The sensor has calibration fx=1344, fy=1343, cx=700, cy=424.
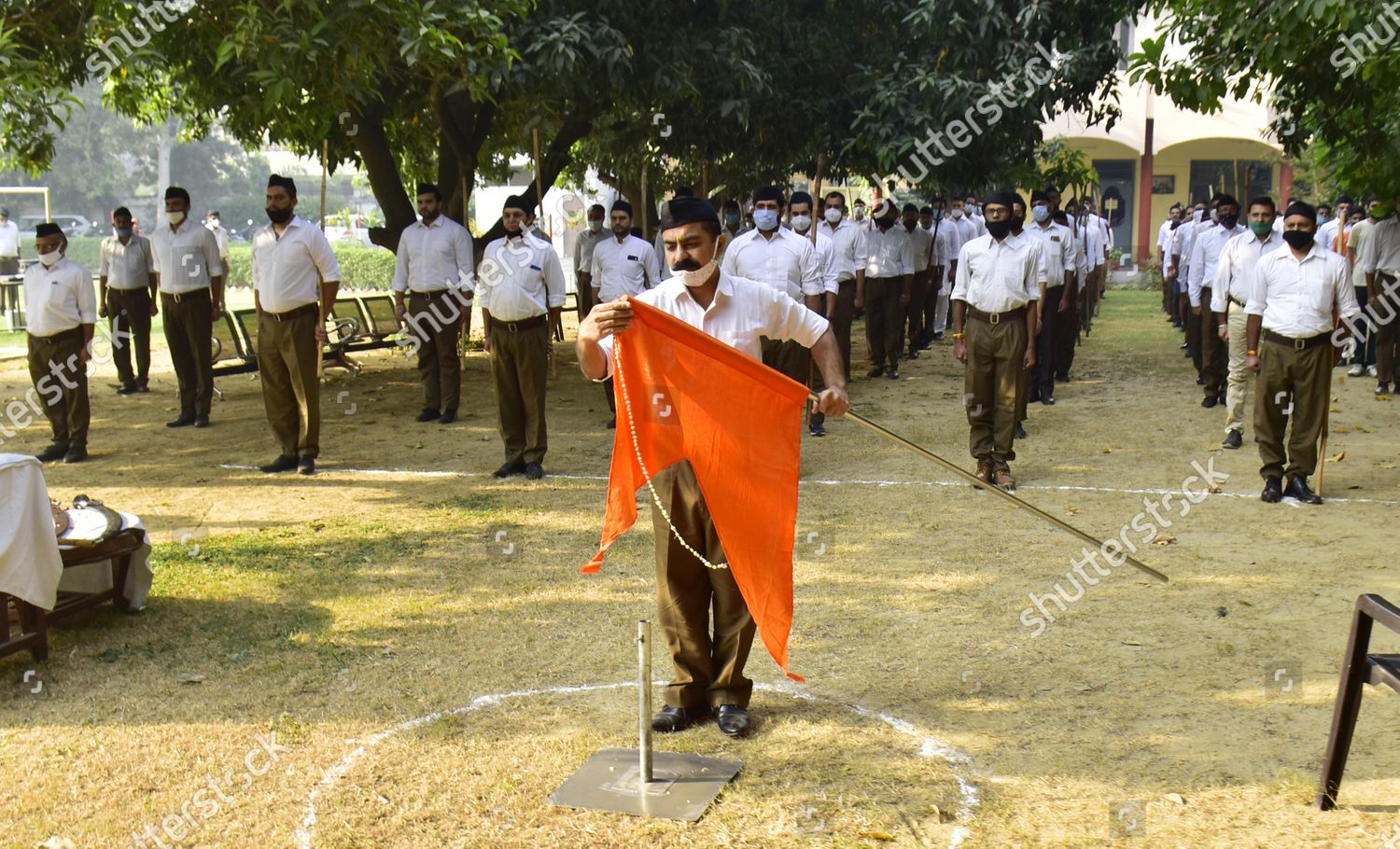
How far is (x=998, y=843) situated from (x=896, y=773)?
2.01 ft

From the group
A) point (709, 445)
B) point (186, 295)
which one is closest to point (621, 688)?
point (709, 445)

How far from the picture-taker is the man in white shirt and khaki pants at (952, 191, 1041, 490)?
32.9ft

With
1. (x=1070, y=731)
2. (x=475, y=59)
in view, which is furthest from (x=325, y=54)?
(x=1070, y=731)

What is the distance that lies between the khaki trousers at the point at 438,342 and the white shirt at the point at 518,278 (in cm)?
233

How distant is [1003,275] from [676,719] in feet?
18.5

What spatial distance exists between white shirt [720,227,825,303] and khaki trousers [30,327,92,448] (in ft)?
18.0

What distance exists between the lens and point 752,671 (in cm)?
621

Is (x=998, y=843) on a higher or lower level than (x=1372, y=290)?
lower

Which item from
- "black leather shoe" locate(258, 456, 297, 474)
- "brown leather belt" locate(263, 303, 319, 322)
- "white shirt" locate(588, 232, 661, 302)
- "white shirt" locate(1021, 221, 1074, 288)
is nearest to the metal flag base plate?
"brown leather belt" locate(263, 303, 319, 322)

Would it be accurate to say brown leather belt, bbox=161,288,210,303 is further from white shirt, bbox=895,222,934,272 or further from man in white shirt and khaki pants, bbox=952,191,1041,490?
white shirt, bbox=895,222,934,272

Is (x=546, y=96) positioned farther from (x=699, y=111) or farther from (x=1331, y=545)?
(x=1331, y=545)

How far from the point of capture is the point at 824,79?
1479cm
